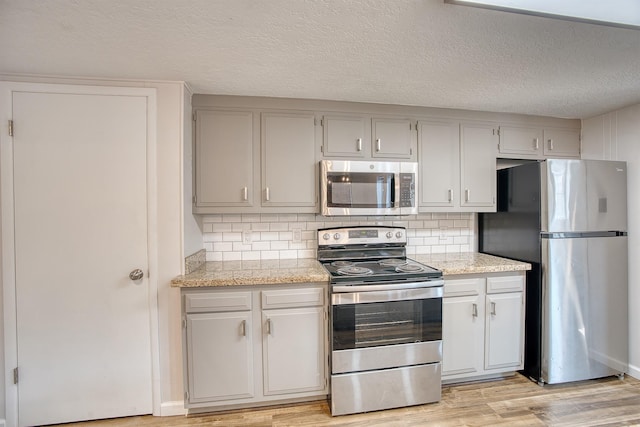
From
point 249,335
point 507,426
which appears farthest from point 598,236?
point 249,335

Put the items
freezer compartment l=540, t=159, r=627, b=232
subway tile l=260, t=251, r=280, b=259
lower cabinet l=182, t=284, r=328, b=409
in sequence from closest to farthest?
lower cabinet l=182, t=284, r=328, b=409
freezer compartment l=540, t=159, r=627, b=232
subway tile l=260, t=251, r=280, b=259

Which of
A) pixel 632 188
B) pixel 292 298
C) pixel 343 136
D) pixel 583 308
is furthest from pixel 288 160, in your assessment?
pixel 632 188

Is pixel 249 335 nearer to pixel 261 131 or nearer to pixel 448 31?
pixel 261 131

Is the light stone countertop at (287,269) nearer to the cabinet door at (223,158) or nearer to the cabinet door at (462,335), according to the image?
the cabinet door at (462,335)

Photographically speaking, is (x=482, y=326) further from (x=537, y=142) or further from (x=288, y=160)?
(x=288, y=160)

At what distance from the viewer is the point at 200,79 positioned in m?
1.86

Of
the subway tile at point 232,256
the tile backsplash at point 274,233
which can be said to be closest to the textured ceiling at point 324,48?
the tile backsplash at point 274,233

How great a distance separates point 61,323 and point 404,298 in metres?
2.28

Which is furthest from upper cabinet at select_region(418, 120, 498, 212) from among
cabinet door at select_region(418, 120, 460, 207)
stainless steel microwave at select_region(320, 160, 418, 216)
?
stainless steel microwave at select_region(320, 160, 418, 216)

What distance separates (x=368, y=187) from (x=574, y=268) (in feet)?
5.57

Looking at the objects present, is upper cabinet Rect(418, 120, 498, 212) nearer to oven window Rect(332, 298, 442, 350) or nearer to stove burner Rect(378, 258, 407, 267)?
stove burner Rect(378, 258, 407, 267)

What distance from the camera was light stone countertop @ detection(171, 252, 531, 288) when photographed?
1.83 meters

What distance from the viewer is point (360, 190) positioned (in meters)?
2.21

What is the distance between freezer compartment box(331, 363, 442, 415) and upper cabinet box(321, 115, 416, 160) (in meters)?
1.64
